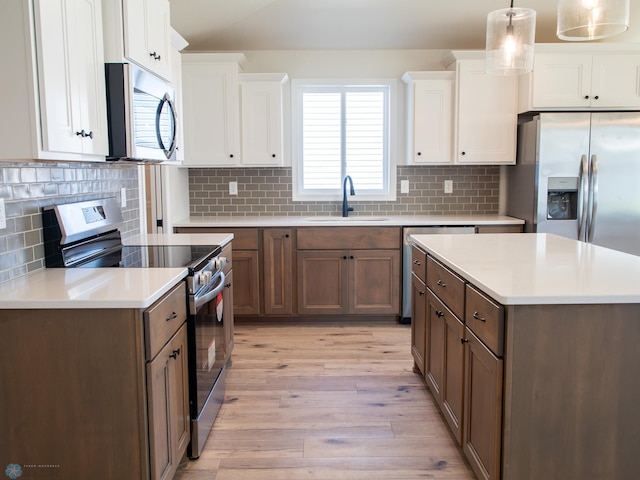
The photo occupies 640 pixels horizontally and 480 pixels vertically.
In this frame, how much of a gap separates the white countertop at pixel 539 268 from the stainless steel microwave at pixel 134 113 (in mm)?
1488

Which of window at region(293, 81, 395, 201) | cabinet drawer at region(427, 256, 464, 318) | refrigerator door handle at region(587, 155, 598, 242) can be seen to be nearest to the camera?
cabinet drawer at region(427, 256, 464, 318)

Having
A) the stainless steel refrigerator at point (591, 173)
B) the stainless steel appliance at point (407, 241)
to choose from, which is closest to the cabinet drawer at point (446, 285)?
the stainless steel appliance at point (407, 241)

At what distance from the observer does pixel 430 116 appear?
429 cm

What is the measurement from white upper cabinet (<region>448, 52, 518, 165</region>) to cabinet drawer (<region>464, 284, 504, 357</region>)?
2.55 m

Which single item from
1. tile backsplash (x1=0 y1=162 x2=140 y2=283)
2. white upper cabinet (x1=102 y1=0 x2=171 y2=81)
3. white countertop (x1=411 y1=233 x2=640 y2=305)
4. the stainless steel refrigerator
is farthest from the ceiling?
white countertop (x1=411 y1=233 x2=640 y2=305)

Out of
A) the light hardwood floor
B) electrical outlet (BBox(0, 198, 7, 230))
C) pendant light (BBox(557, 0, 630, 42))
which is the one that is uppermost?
pendant light (BBox(557, 0, 630, 42))

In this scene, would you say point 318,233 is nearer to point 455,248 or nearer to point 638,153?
point 455,248

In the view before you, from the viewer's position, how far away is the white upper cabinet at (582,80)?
400 cm

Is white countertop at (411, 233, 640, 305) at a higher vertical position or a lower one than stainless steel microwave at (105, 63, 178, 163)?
lower

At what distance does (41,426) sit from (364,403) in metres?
1.65

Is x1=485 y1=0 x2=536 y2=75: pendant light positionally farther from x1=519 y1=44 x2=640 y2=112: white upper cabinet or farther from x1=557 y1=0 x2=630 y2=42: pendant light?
x1=519 y1=44 x2=640 y2=112: white upper cabinet

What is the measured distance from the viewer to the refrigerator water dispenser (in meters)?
3.93

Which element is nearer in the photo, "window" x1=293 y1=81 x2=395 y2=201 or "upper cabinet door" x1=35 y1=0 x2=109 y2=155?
"upper cabinet door" x1=35 y1=0 x2=109 y2=155

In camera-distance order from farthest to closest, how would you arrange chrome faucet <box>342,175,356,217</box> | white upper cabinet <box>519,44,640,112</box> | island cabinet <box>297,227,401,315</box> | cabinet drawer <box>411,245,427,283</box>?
chrome faucet <box>342,175,356,217</box>, island cabinet <box>297,227,401,315</box>, white upper cabinet <box>519,44,640,112</box>, cabinet drawer <box>411,245,427,283</box>
